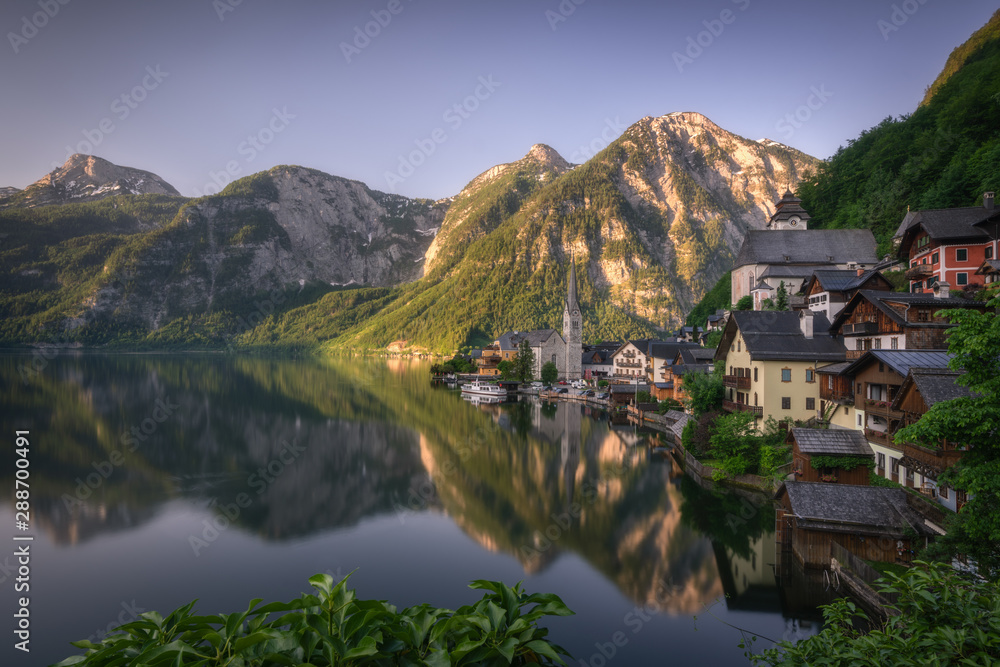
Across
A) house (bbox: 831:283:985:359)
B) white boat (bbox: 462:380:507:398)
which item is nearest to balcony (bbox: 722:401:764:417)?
house (bbox: 831:283:985:359)

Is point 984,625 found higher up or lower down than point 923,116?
lower down

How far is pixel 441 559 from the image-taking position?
75.3 ft

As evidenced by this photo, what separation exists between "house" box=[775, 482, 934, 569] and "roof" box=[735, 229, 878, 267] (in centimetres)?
4568

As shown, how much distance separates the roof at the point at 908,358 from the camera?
859 inches

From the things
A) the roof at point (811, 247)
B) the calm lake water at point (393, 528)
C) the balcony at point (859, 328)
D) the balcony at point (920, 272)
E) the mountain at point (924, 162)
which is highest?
the mountain at point (924, 162)

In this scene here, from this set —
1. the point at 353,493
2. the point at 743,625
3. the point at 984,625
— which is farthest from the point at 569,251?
the point at 984,625

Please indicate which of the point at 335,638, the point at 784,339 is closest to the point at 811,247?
the point at 784,339

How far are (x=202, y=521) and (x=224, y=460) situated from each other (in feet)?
46.2

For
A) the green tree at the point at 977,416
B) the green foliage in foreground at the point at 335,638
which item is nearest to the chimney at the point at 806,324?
the green tree at the point at 977,416

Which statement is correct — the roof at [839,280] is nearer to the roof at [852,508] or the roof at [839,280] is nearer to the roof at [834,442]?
the roof at [834,442]

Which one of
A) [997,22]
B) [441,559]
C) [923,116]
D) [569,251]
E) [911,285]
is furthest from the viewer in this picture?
[569,251]

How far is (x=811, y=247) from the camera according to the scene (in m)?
58.7

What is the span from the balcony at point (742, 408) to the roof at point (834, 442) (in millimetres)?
7798

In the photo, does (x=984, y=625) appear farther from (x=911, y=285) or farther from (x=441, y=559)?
(x=911, y=285)
